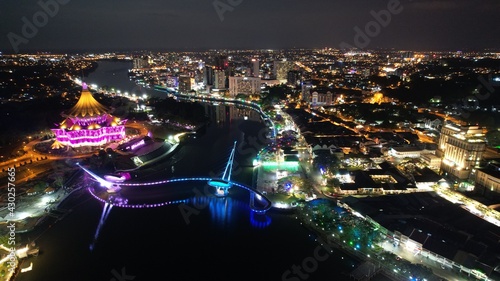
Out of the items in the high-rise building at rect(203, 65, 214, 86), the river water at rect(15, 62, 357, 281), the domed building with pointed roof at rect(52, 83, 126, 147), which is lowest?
the river water at rect(15, 62, 357, 281)

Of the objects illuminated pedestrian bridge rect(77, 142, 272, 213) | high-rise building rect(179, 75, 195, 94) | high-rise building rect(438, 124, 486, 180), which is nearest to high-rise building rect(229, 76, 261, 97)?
high-rise building rect(179, 75, 195, 94)

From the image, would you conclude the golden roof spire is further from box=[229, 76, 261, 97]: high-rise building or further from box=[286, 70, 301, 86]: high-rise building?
box=[286, 70, 301, 86]: high-rise building

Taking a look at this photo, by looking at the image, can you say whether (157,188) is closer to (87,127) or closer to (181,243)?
(181,243)

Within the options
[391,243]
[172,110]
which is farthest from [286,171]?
[172,110]

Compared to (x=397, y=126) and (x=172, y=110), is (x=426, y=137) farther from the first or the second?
(x=172, y=110)

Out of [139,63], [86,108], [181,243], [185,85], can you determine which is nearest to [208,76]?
[185,85]

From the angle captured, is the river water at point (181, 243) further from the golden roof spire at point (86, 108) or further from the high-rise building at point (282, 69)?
the high-rise building at point (282, 69)
